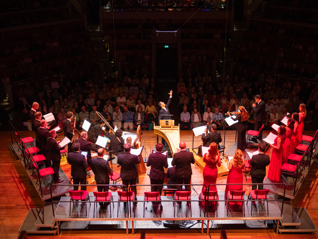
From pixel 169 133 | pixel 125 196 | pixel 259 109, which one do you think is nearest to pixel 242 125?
pixel 259 109

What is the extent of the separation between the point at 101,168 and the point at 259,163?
2629 millimetres

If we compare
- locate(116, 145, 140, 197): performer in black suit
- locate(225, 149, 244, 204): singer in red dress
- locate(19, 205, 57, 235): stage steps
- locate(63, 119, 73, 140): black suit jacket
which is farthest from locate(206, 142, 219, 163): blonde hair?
locate(63, 119, 73, 140): black suit jacket

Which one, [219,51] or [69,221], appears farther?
[219,51]

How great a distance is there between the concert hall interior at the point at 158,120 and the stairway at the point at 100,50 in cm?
6

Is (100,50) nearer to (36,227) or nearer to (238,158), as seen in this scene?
(36,227)

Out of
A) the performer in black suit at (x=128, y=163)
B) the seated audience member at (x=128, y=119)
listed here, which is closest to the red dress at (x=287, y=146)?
the performer in black suit at (x=128, y=163)

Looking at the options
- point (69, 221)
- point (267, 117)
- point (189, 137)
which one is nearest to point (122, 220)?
point (69, 221)

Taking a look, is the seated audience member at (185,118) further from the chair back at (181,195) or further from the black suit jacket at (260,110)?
the chair back at (181,195)

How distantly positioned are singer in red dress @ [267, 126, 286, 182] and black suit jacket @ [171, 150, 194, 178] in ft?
5.38

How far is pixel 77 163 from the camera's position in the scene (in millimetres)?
5996

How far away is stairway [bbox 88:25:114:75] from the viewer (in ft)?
46.7

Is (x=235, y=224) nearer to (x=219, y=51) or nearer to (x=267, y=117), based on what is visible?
(x=267, y=117)

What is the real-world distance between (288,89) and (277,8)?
14.2 feet

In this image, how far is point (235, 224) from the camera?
593 centimetres
